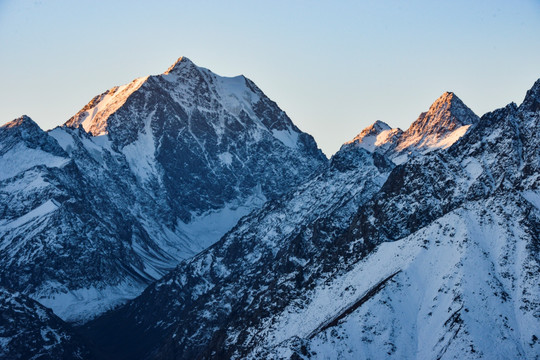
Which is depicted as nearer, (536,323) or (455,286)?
(536,323)

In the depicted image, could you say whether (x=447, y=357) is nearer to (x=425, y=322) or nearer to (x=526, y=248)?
(x=425, y=322)

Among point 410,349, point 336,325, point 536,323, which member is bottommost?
point 536,323

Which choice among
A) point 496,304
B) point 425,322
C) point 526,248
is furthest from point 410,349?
point 526,248

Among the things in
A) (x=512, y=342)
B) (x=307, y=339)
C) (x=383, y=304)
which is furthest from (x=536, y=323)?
(x=307, y=339)

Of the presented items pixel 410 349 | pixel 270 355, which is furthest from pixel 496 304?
pixel 270 355

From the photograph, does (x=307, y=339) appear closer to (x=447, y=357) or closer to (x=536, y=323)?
(x=447, y=357)

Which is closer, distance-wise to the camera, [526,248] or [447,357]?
[447,357]

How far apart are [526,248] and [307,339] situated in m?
57.5

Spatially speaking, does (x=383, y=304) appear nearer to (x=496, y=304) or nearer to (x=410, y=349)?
(x=410, y=349)

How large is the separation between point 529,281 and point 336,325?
151 ft

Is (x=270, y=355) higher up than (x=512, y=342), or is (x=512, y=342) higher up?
(x=270, y=355)

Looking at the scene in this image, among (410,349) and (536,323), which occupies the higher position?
(410,349)

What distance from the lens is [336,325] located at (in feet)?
639

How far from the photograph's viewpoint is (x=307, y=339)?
19550 cm
